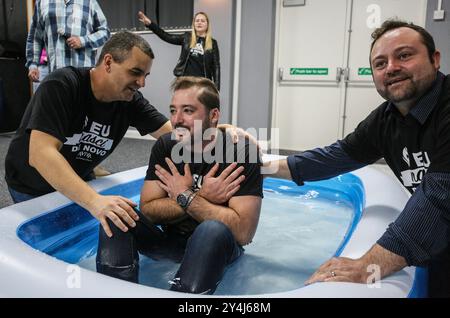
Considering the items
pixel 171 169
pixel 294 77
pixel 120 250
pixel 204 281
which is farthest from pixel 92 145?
pixel 294 77

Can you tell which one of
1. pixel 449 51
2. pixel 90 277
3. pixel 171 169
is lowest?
pixel 90 277

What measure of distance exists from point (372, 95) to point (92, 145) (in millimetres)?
3592

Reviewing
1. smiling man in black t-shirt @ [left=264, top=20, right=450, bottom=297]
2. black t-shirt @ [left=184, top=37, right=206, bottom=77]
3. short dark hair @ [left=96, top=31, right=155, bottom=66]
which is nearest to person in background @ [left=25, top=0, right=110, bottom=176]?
short dark hair @ [left=96, top=31, right=155, bottom=66]

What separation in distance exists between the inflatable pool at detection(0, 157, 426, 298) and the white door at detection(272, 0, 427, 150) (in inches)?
86.5

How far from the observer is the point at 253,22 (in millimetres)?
4770

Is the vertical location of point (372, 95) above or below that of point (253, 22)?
below

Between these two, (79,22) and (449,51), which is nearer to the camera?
(79,22)

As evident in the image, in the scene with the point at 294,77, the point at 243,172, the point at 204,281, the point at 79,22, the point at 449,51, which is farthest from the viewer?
the point at 294,77

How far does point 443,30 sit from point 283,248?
3293 millimetres

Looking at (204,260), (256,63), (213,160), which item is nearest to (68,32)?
(213,160)

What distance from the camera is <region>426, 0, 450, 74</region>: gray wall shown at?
3.96m

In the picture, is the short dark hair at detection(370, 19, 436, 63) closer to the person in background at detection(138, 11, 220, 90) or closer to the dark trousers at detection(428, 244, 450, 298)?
the dark trousers at detection(428, 244, 450, 298)

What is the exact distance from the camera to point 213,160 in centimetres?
150
